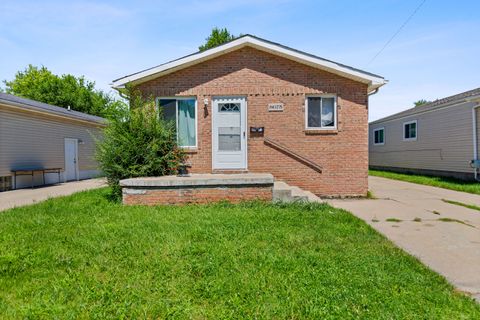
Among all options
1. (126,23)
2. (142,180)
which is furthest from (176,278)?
(126,23)

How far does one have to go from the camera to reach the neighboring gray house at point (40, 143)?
40.1 ft

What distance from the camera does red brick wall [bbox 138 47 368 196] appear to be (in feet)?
29.7

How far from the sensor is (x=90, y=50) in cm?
1131

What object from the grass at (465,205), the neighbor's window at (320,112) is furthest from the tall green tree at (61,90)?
the grass at (465,205)

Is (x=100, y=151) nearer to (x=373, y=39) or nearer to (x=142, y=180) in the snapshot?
(x=142, y=180)

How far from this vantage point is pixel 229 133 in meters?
9.28

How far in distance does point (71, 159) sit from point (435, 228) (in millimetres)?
16745

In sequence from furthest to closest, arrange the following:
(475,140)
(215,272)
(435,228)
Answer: (475,140), (435,228), (215,272)

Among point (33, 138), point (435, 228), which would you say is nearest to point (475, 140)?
point (435, 228)

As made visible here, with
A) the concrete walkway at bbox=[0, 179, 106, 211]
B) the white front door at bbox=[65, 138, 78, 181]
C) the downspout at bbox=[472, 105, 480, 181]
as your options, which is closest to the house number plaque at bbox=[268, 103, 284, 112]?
the concrete walkway at bbox=[0, 179, 106, 211]

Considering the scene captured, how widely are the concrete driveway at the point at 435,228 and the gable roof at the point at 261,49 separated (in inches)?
136

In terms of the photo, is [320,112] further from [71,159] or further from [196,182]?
[71,159]

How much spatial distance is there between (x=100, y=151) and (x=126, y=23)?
13.5ft

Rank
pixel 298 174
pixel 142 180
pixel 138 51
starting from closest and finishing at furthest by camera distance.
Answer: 1. pixel 142 180
2. pixel 298 174
3. pixel 138 51
